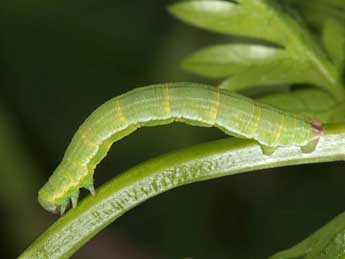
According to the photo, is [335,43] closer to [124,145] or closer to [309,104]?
[309,104]

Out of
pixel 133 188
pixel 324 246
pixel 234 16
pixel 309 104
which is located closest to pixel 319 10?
pixel 234 16

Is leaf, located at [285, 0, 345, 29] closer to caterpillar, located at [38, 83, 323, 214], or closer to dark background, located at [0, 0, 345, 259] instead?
caterpillar, located at [38, 83, 323, 214]

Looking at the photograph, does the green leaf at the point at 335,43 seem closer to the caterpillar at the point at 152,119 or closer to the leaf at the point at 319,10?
the leaf at the point at 319,10

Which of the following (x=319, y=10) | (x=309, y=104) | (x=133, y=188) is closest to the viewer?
(x=133, y=188)

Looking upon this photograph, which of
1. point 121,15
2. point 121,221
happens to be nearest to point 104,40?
point 121,15

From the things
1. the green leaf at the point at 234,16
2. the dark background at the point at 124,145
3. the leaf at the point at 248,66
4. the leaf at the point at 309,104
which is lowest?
the dark background at the point at 124,145

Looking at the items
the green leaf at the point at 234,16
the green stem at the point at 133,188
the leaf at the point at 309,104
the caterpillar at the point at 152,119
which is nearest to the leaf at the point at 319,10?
the green leaf at the point at 234,16
